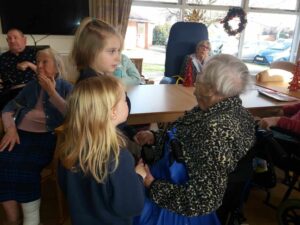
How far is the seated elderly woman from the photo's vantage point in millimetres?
1037

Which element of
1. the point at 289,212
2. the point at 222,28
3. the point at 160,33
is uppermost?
the point at 222,28

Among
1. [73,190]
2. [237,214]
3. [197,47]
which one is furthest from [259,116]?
[73,190]

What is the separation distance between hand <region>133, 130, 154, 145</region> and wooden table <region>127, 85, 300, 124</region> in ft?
0.55

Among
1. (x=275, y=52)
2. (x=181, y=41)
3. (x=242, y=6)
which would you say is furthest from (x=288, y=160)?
(x=275, y=52)

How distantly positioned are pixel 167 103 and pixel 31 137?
2.81 feet

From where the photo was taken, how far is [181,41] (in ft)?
10.2

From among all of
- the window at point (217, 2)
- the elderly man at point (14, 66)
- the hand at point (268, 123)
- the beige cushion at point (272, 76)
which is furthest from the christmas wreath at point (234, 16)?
the elderly man at point (14, 66)

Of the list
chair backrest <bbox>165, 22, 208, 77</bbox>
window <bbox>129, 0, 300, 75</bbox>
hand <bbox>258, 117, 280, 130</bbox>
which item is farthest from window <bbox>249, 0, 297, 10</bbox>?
hand <bbox>258, 117, 280, 130</bbox>

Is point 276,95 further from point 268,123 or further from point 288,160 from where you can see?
point 288,160

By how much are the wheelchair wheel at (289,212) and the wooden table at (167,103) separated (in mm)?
619

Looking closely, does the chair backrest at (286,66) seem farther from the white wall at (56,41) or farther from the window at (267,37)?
the white wall at (56,41)

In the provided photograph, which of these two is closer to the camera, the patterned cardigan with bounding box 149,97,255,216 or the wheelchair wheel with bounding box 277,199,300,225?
the patterned cardigan with bounding box 149,97,255,216

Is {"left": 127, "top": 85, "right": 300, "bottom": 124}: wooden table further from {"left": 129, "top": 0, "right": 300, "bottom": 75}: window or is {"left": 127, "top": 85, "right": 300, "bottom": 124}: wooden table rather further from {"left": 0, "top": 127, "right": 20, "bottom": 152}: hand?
{"left": 129, "top": 0, "right": 300, "bottom": 75}: window

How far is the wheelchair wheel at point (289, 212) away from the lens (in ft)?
5.05
